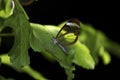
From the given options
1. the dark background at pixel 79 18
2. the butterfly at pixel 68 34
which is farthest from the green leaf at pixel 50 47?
the dark background at pixel 79 18

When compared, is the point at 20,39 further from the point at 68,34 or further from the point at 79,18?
the point at 79,18

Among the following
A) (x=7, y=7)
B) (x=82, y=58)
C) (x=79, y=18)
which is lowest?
(x=79, y=18)

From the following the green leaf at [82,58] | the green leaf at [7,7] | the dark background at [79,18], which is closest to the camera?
the green leaf at [7,7]

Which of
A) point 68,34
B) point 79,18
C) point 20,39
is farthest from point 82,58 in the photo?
point 79,18

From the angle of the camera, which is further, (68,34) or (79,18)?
(79,18)

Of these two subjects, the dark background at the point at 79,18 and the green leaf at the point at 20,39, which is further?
the dark background at the point at 79,18

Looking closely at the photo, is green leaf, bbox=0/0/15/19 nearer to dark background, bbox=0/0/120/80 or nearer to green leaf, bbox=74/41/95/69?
green leaf, bbox=74/41/95/69

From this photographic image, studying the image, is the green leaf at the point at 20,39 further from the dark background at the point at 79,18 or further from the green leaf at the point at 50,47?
the dark background at the point at 79,18
